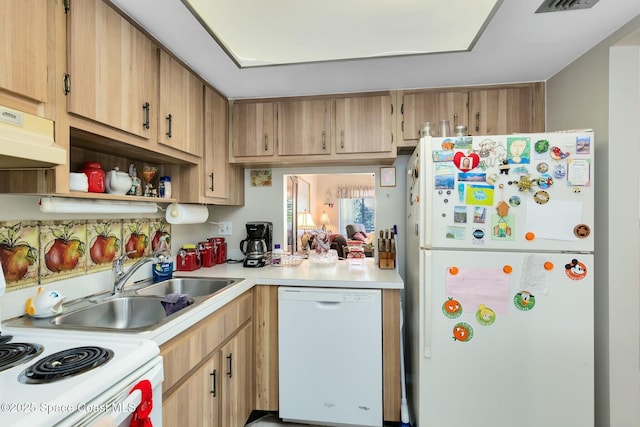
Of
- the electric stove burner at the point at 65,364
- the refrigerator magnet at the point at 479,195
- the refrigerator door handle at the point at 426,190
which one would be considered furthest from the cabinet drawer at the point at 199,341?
the refrigerator magnet at the point at 479,195

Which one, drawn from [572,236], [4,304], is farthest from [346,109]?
[4,304]

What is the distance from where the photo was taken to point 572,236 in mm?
1405

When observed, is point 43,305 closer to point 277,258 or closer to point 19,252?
point 19,252

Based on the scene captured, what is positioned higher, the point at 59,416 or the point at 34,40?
the point at 34,40

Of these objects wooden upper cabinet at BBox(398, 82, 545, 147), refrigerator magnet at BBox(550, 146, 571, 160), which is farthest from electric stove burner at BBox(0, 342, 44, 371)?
refrigerator magnet at BBox(550, 146, 571, 160)

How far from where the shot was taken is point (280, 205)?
2.50 meters

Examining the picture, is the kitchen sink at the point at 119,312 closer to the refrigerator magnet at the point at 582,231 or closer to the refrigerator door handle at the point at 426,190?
the refrigerator door handle at the point at 426,190

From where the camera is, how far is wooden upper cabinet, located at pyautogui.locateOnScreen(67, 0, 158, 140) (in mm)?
1049

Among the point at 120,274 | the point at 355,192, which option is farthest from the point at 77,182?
the point at 355,192

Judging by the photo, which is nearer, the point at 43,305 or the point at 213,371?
the point at 43,305

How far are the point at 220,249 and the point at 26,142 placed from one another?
1622mm

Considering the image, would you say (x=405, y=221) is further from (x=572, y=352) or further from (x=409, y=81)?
(x=572, y=352)

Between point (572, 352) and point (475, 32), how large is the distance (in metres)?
1.60

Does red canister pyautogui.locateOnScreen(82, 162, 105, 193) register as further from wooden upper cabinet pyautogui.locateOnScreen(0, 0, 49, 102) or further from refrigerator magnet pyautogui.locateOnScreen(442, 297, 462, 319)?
refrigerator magnet pyautogui.locateOnScreen(442, 297, 462, 319)
